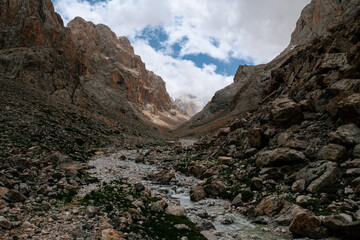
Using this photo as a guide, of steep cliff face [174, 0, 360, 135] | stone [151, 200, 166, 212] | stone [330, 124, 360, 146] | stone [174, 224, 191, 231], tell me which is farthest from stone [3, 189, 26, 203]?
steep cliff face [174, 0, 360, 135]

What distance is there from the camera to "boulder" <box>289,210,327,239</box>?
41.1 feet

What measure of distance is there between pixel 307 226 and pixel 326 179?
18.9 feet

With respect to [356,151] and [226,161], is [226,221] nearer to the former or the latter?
[356,151]

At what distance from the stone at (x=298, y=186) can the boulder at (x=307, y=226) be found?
446 cm

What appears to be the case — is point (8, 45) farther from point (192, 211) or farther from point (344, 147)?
point (344, 147)

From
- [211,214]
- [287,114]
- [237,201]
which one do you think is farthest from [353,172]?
[287,114]

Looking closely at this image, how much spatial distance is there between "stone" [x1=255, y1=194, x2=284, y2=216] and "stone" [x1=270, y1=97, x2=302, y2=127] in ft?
49.1

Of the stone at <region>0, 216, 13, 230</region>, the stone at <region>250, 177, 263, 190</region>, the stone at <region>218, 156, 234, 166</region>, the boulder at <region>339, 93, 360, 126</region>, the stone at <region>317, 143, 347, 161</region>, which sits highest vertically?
the boulder at <region>339, 93, 360, 126</region>

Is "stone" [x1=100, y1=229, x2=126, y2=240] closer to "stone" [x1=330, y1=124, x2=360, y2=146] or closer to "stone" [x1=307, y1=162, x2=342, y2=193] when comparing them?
"stone" [x1=307, y1=162, x2=342, y2=193]

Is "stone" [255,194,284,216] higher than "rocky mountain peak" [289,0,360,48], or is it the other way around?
"rocky mountain peak" [289,0,360,48]

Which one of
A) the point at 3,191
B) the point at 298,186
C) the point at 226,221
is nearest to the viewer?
the point at 3,191

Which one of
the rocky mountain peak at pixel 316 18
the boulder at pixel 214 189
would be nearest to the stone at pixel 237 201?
the boulder at pixel 214 189

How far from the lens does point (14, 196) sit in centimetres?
1288

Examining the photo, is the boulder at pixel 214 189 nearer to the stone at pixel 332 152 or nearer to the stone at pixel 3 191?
the stone at pixel 332 152
